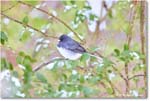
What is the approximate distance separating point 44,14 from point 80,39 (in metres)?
0.24

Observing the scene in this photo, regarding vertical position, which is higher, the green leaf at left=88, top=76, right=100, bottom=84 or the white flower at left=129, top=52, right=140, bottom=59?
the white flower at left=129, top=52, right=140, bottom=59

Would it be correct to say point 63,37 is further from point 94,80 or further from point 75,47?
point 94,80

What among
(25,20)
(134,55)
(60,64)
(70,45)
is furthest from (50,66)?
(134,55)

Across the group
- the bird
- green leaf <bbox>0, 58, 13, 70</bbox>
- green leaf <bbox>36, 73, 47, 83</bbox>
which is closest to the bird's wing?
the bird

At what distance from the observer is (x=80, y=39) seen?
1.50m

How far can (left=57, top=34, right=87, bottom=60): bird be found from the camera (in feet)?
4.90

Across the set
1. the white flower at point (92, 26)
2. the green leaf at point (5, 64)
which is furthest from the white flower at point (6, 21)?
the white flower at point (92, 26)

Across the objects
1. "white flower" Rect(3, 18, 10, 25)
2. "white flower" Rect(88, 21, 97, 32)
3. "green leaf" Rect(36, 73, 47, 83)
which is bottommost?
"green leaf" Rect(36, 73, 47, 83)

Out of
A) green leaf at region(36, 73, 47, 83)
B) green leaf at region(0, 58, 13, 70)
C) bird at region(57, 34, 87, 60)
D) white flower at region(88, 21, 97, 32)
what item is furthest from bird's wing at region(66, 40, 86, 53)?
green leaf at region(0, 58, 13, 70)

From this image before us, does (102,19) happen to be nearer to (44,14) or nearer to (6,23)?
(44,14)

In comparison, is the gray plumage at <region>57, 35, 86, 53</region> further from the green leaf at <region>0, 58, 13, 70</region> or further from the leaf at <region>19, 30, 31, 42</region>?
the green leaf at <region>0, 58, 13, 70</region>

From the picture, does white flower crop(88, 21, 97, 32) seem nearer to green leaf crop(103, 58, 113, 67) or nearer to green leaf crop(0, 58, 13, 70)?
green leaf crop(103, 58, 113, 67)

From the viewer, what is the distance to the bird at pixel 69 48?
149 centimetres

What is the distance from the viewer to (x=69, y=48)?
4.90 ft
